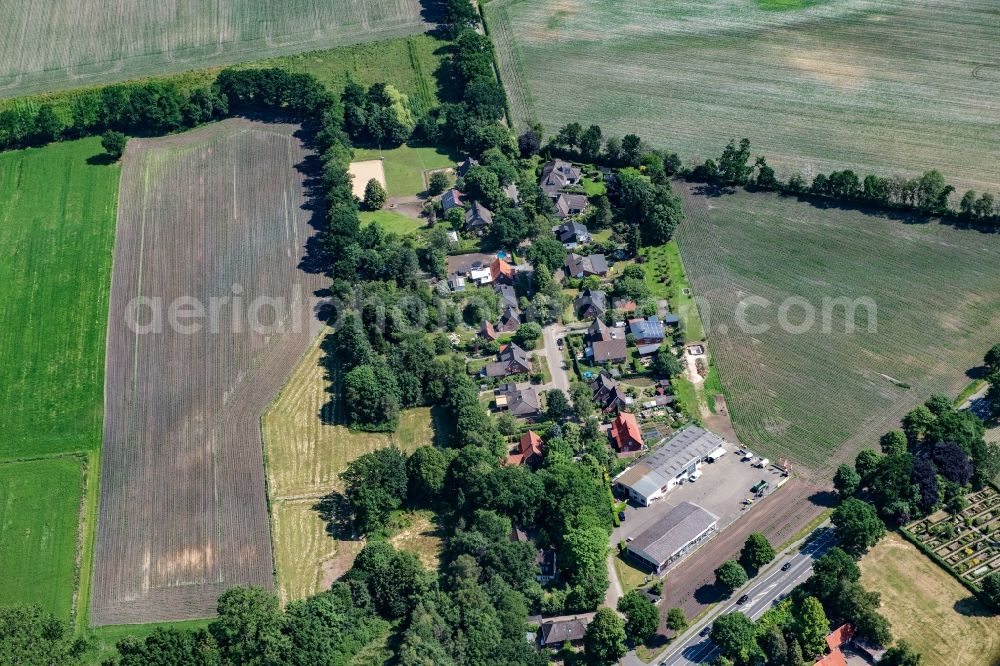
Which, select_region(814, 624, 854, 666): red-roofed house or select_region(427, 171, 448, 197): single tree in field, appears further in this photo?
select_region(427, 171, 448, 197): single tree in field

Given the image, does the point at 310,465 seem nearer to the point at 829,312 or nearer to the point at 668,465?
the point at 668,465

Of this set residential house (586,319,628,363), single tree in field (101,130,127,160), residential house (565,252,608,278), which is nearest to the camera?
residential house (586,319,628,363)

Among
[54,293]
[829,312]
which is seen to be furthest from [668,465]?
[54,293]

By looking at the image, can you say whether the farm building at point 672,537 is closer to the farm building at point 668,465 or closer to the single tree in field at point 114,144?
the farm building at point 668,465

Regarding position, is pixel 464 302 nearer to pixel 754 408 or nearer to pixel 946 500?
pixel 754 408

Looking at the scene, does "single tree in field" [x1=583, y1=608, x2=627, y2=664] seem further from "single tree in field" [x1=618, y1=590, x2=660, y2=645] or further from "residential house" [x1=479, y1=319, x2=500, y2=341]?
"residential house" [x1=479, y1=319, x2=500, y2=341]

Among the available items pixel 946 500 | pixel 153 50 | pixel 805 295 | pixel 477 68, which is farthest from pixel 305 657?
pixel 153 50

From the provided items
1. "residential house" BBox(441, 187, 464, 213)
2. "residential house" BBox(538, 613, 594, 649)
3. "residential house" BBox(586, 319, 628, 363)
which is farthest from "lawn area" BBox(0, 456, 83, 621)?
"residential house" BBox(586, 319, 628, 363)
